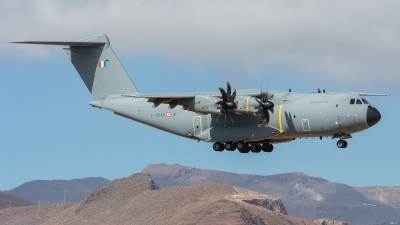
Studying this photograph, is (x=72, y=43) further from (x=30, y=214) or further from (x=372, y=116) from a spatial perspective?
(x=30, y=214)

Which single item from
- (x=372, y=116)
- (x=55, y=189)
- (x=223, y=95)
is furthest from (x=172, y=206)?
(x=55, y=189)

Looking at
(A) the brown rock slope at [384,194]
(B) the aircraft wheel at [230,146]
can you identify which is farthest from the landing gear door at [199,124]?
(A) the brown rock slope at [384,194]

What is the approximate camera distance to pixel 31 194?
186 m

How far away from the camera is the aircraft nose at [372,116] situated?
38406mm

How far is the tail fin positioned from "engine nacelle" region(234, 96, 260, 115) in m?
8.39

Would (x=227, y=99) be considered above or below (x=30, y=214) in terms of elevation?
above

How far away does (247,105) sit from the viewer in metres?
38.6

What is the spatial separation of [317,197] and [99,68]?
415ft

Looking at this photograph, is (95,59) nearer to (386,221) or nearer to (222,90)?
(222,90)

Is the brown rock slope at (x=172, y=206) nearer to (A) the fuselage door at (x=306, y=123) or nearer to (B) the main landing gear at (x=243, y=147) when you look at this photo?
(B) the main landing gear at (x=243, y=147)

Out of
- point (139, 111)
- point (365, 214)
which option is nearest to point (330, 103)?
point (139, 111)

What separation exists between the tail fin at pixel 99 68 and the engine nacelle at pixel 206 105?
6842 millimetres

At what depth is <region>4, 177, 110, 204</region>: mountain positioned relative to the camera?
181m

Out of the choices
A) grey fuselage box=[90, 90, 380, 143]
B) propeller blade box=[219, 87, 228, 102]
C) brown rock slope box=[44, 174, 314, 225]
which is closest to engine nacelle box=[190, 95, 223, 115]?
propeller blade box=[219, 87, 228, 102]
